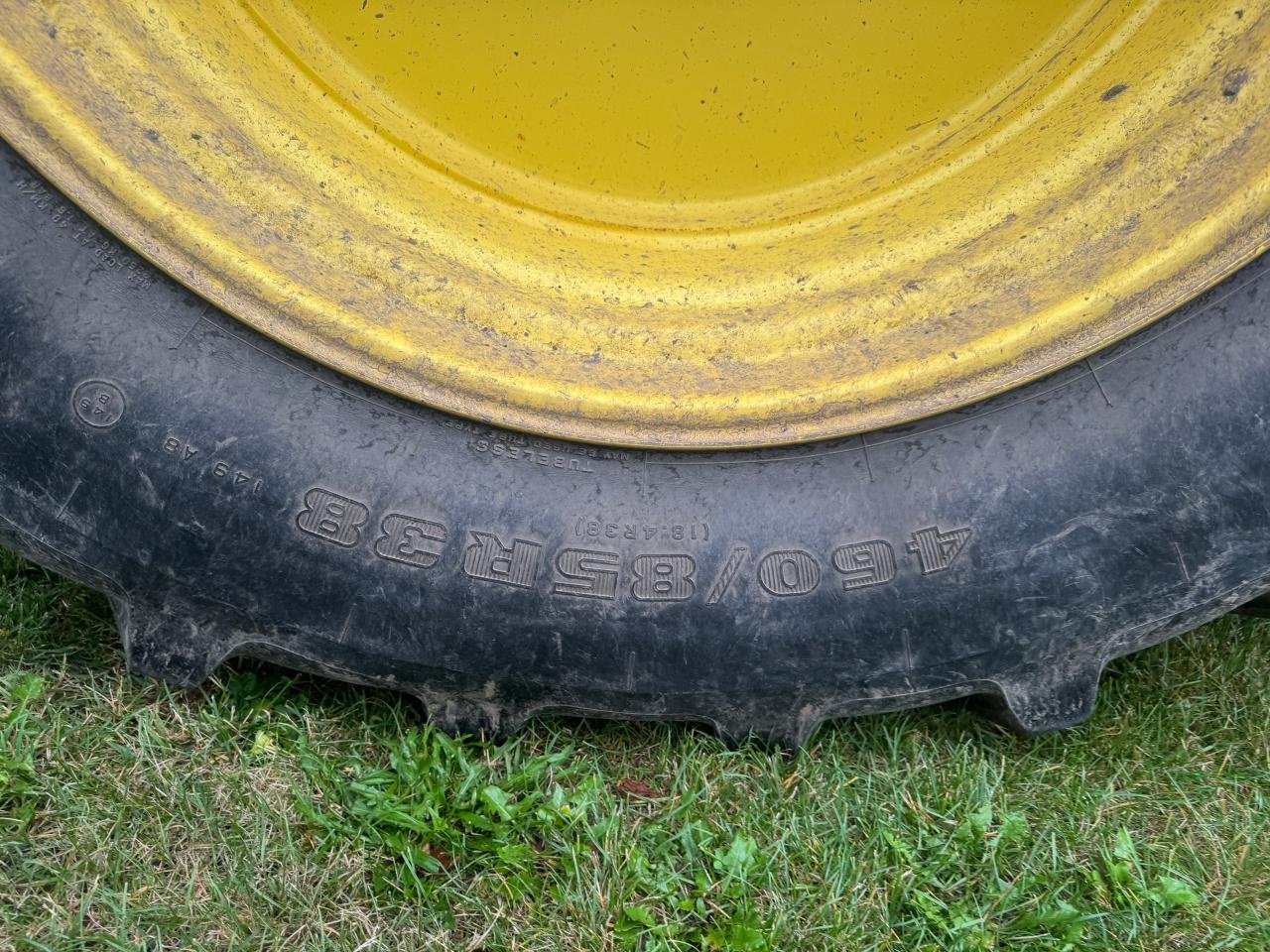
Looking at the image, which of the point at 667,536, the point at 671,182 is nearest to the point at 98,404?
the point at 667,536

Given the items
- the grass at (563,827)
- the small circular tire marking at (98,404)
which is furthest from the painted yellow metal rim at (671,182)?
the grass at (563,827)

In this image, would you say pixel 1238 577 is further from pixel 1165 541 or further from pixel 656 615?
pixel 656 615

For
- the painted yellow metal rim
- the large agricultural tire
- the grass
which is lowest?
the grass

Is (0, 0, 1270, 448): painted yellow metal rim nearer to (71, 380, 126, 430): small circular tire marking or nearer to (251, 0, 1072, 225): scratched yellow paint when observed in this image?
(251, 0, 1072, 225): scratched yellow paint

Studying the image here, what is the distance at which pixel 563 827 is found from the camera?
1164 mm

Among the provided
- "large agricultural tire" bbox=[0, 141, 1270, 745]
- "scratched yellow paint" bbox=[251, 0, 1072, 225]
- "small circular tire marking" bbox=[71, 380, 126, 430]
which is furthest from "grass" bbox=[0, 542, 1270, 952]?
"scratched yellow paint" bbox=[251, 0, 1072, 225]

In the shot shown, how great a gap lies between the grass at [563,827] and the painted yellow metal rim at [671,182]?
407 mm

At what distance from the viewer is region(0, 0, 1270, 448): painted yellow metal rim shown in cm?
101

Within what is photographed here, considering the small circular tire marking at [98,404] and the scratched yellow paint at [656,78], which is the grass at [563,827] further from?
the scratched yellow paint at [656,78]

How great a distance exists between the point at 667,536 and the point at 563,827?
34cm

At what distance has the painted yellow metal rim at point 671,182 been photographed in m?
1.01

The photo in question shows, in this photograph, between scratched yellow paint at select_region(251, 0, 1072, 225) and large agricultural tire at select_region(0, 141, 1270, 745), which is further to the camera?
scratched yellow paint at select_region(251, 0, 1072, 225)

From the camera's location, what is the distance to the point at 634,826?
3.87ft

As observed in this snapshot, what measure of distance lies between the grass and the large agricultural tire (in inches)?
4.7
